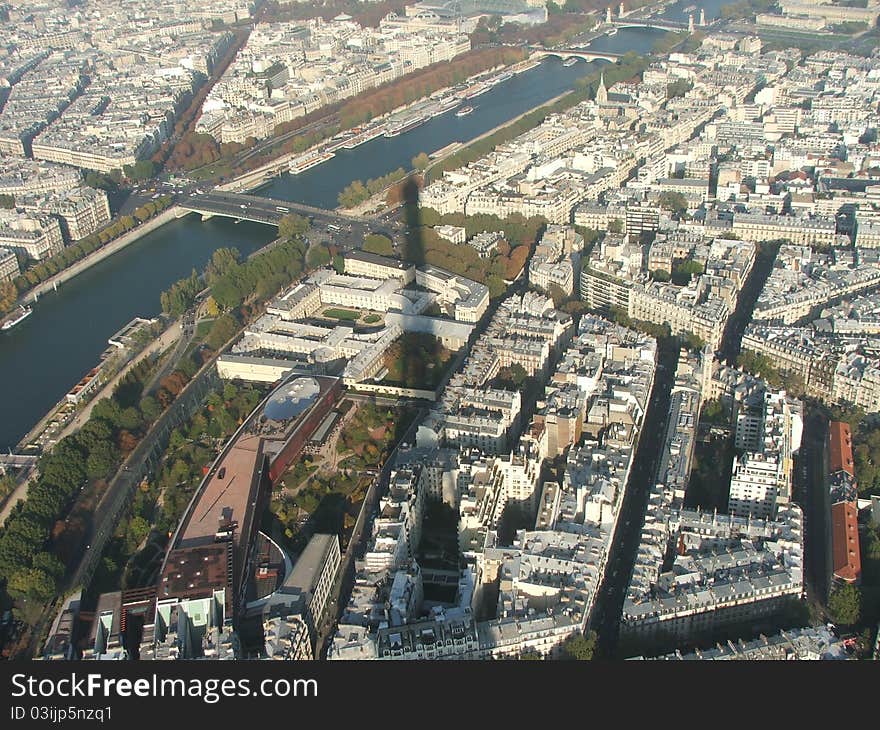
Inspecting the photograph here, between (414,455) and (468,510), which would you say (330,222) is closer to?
(414,455)

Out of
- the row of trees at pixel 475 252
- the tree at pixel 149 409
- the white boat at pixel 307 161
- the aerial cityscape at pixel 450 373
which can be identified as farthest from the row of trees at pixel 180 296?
the white boat at pixel 307 161

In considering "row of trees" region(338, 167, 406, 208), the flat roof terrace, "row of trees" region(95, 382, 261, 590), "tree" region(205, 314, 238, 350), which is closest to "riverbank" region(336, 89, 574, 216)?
"row of trees" region(338, 167, 406, 208)

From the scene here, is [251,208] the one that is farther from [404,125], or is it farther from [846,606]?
[846,606]

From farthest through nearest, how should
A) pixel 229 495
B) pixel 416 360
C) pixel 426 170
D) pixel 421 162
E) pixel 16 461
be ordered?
1. pixel 421 162
2. pixel 426 170
3. pixel 416 360
4. pixel 16 461
5. pixel 229 495

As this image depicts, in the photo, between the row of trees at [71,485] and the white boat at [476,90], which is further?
the white boat at [476,90]

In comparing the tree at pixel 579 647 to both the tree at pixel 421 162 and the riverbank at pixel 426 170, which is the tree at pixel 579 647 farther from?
the tree at pixel 421 162

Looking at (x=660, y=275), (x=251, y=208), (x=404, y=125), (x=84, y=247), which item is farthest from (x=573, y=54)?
(x=84, y=247)
